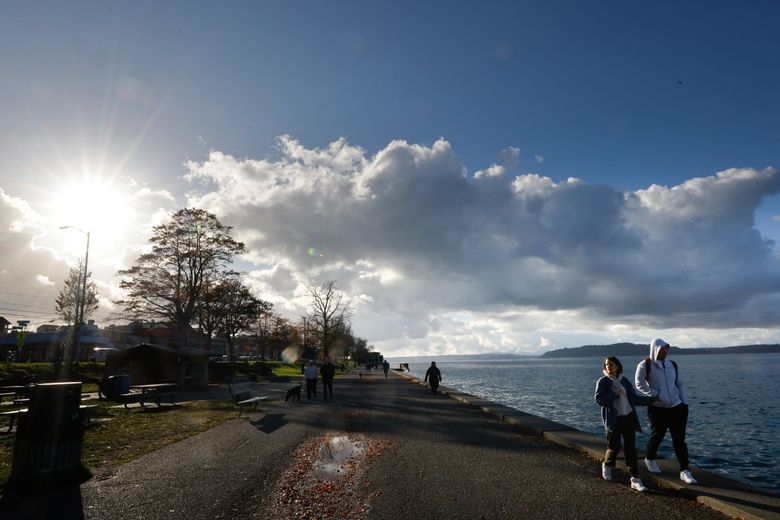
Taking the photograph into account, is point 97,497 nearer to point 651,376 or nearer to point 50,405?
point 50,405

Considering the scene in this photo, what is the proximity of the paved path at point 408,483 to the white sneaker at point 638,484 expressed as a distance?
0.10 metres

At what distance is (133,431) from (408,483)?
29.1 feet

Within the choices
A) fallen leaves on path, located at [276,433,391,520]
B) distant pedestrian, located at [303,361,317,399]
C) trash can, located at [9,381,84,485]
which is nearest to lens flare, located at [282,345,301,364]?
distant pedestrian, located at [303,361,317,399]

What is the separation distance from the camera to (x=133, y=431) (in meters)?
12.4

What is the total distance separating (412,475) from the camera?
7789mm

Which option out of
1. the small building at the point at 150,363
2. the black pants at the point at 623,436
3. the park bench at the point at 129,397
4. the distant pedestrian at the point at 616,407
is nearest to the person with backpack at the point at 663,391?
the distant pedestrian at the point at 616,407

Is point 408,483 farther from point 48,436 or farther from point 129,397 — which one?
point 129,397

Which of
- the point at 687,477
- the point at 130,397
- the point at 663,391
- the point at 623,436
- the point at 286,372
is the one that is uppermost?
the point at 663,391

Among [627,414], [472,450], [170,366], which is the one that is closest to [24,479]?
[472,450]

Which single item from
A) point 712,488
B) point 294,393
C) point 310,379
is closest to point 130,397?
point 294,393

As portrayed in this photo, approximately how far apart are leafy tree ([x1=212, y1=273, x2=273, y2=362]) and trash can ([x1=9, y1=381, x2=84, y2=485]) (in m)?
33.0

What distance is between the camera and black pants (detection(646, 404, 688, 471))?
7.14 metres

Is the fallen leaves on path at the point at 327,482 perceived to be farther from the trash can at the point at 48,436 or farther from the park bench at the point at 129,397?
the park bench at the point at 129,397

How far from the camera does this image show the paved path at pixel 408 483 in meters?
5.97
